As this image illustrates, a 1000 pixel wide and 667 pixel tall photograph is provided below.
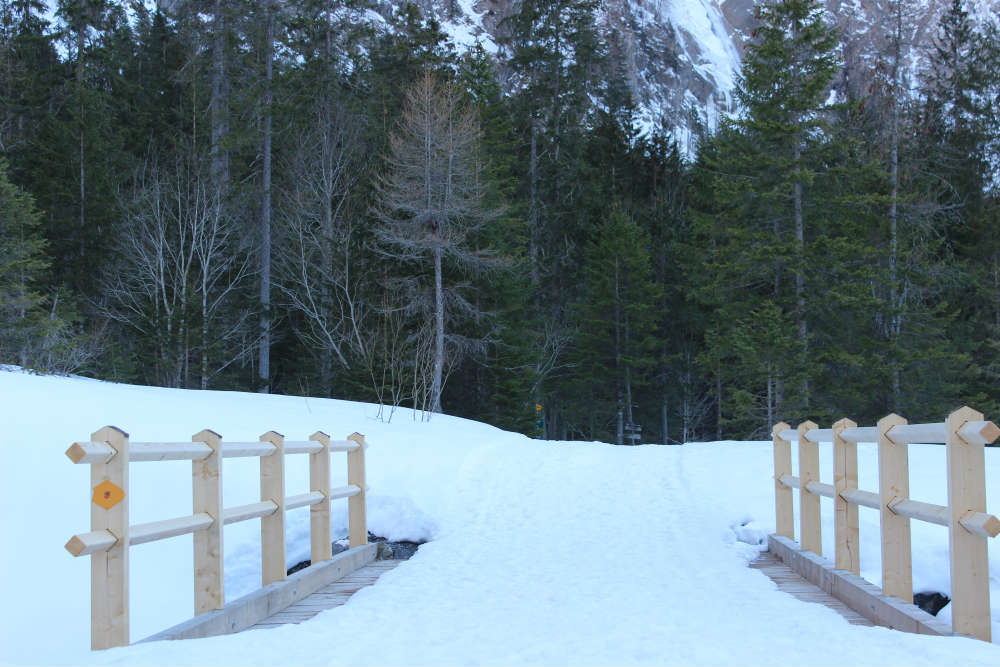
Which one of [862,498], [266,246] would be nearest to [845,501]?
[862,498]

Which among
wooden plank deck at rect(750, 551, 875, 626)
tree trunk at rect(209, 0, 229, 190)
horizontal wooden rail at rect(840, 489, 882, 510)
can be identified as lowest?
wooden plank deck at rect(750, 551, 875, 626)

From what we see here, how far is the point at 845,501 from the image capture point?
18.4 feet

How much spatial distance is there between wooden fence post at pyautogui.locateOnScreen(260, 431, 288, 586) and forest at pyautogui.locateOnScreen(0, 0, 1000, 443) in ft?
42.7

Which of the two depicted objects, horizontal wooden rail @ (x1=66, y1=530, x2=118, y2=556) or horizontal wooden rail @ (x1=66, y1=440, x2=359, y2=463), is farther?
horizontal wooden rail @ (x1=66, y1=440, x2=359, y2=463)

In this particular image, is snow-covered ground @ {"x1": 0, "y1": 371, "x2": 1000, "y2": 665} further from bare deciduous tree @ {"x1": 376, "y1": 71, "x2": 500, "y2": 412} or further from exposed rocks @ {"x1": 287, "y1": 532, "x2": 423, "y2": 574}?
bare deciduous tree @ {"x1": 376, "y1": 71, "x2": 500, "y2": 412}

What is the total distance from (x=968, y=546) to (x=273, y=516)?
3.92m

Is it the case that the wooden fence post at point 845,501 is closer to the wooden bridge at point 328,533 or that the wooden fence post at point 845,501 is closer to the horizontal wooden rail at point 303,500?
the wooden bridge at point 328,533

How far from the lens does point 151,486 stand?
8.22 meters

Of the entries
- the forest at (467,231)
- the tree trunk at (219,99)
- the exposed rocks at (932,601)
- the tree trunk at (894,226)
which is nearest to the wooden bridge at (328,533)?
the exposed rocks at (932,601)

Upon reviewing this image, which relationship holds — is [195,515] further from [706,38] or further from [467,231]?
[706,38]

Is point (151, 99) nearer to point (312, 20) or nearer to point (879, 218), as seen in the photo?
point (312, 20)

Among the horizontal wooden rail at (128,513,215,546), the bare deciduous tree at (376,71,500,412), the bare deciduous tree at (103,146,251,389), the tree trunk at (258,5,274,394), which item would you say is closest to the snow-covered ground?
the horizontal wooden rail at (128,513,215,546)

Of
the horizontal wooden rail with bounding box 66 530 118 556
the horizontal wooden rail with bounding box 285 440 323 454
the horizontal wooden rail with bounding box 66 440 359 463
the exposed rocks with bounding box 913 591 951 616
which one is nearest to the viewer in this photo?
the horizontal wooden rail with bounding box 66 530 118 556

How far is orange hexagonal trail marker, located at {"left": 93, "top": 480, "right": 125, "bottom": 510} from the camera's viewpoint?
3744 millimetres
